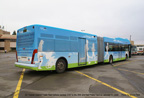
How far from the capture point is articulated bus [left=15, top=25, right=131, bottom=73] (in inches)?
266

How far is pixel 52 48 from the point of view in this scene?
7355 millimetres

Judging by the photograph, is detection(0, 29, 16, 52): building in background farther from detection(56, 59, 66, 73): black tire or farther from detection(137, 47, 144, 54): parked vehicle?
detection(56, 59, 66, 73): black tire

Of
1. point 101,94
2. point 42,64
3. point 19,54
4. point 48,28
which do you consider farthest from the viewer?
point 19,54

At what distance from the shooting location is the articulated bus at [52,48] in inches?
266

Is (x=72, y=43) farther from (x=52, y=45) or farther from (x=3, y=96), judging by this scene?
(x=3, y=96)

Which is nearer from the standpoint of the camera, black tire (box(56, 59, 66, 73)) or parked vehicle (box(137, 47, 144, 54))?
black tire (box(56, 59, 66, 73))

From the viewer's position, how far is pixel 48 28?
729cm

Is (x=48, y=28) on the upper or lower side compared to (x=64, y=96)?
upper

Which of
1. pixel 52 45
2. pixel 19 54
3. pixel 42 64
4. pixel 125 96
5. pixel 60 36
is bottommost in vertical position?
pixel 125 96

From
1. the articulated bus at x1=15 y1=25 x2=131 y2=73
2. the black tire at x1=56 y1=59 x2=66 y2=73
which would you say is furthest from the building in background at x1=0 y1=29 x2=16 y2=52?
the black tire at x1=56 y1=59 x2=66 y2=73

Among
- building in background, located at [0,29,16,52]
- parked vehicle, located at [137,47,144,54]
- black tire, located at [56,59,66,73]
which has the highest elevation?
building in background, located at [0,29,16,52]

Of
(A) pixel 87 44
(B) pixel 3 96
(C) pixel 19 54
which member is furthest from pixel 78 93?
(A) pixel 87 44

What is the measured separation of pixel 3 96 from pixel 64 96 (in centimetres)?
200

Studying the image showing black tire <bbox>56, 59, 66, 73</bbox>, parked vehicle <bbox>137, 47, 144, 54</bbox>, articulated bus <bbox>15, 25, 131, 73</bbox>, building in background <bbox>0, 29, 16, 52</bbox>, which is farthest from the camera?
building in background <bbox>0, 29, 16, 52</bbox>
